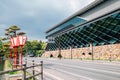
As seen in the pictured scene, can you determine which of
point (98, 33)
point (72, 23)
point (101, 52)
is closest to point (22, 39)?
point (101, 52)

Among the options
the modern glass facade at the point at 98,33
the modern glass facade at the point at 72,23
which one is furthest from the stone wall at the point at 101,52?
the modern glass facade at the point at 72,23

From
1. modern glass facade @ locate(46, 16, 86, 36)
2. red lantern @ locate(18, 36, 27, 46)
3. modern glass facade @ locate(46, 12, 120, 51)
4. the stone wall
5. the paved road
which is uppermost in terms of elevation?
modern glass facade @ locate(46, 16, 86, 36)

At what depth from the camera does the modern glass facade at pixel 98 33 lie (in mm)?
45219

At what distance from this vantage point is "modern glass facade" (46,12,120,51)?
1780 inches

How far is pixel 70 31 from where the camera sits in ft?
239

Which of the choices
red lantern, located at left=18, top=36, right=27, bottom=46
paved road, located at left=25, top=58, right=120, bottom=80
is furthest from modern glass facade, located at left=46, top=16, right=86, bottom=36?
red lantern, located at left=18, top=36, right=27, bottom=46

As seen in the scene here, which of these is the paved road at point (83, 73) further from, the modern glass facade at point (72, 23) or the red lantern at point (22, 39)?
the modern glass facade at point (72, 23)

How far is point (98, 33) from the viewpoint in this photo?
51750 mm

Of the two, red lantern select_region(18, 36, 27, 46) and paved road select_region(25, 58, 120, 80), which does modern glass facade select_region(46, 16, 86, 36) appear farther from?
red lantern select_region(18, 36, 27, 46)

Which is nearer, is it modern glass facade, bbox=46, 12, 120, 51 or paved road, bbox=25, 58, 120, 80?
paved road, bbox=25, 58, 120, 80

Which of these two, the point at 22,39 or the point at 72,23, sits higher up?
the point at 72,23

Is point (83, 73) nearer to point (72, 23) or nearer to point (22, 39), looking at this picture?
point (22, 39)

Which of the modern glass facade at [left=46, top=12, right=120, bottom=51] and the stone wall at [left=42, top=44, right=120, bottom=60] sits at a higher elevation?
the modern glass facade at [left=46, top=12, right=120, bottom=51]

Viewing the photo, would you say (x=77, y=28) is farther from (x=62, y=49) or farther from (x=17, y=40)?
(x=17, y=40)
